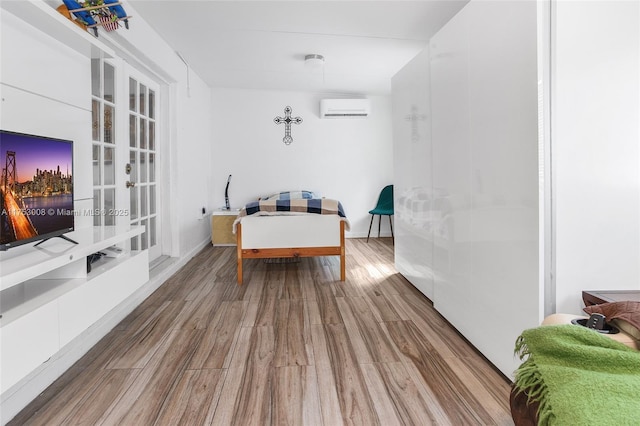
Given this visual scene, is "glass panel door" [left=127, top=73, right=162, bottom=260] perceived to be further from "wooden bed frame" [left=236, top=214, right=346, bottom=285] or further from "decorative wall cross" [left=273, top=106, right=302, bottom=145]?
"decorative wall cross" [left=273, top=106, right=302, bottom=145]

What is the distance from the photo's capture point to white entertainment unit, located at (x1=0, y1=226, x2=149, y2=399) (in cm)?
110

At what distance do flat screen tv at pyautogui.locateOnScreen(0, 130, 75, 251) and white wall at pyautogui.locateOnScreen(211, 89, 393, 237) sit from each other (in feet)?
11.7

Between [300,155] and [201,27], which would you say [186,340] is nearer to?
[201,27]

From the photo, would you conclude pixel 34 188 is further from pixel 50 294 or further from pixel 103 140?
pixel 103 140

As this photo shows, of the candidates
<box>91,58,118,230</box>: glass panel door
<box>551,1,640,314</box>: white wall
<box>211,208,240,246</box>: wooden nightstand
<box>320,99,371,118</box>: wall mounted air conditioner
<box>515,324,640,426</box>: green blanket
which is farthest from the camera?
<box>320,99,371,118</box>: wall mounted air conditioner

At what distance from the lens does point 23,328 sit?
3.67 ft

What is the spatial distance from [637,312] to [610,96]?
88 cm

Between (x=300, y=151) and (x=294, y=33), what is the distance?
7.79 feet

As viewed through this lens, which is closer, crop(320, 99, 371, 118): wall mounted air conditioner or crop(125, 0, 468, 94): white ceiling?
crop(125, 0, 468, 94): white ceiling

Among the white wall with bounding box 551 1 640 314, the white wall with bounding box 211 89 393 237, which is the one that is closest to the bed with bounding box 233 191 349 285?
the white wall with bounding box 551 1 640 314

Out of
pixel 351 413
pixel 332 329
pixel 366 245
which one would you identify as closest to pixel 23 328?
pixel 351 413

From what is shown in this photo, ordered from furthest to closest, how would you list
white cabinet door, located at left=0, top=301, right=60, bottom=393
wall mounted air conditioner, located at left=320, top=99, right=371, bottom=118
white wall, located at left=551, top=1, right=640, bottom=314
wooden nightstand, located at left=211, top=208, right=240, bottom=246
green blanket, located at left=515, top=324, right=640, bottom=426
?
1. wall mounted air conditioner, located at left=320, top=99, right=371, bottom=118
2. wooden nightstand, located at left=211, top=208, right=240, bottom=246
3. white wall, located at left=551, top=1, right=640, bottom=314
4. white cabinet door, located at left=0, top=301, right=60, bottom=393
5. green blanket, located at left=515, top=324, right=640, bottom=426

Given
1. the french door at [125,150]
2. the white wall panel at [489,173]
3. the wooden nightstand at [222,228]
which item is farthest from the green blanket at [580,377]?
the wooden nightstand at [222,228]

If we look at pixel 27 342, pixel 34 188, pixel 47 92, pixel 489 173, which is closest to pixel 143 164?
pixel 47 92
